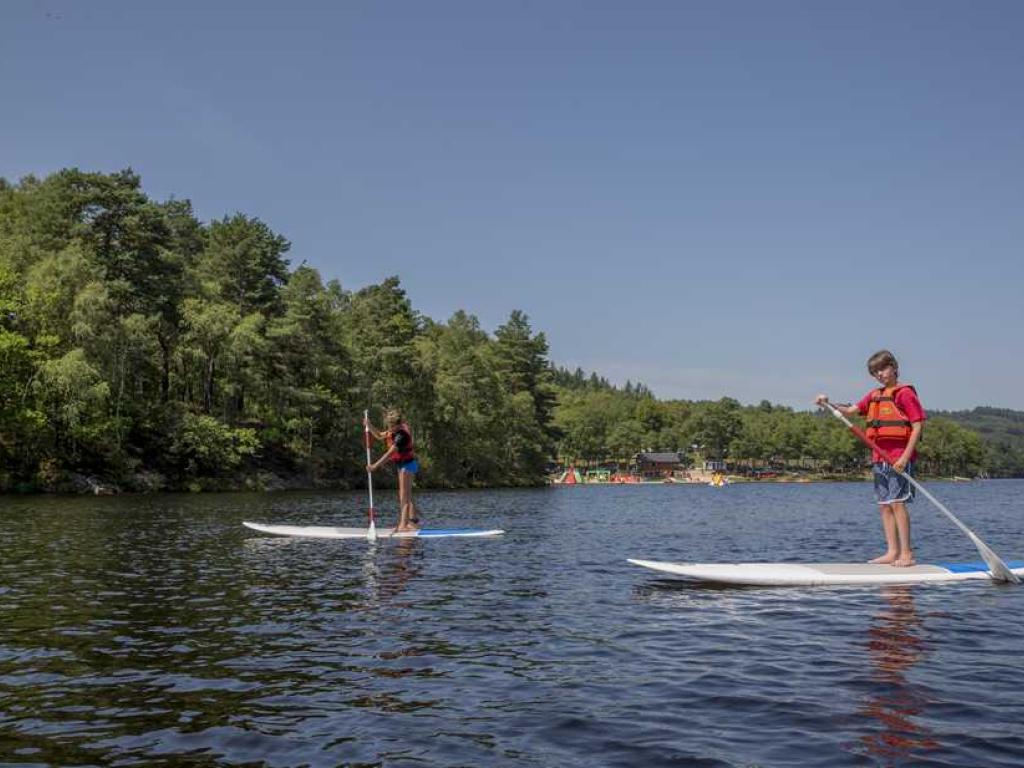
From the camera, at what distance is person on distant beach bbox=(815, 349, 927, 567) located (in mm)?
14578

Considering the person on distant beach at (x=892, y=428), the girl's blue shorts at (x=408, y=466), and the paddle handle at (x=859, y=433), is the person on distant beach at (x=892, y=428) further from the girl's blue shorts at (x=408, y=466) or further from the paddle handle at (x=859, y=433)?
the girl's blue shorts at (x=408, y=466)

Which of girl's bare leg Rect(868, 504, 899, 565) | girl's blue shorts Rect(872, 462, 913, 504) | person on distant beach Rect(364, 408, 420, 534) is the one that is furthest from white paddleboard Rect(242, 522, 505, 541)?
girl's blue shorts Rect(872, 462, 913, 504)

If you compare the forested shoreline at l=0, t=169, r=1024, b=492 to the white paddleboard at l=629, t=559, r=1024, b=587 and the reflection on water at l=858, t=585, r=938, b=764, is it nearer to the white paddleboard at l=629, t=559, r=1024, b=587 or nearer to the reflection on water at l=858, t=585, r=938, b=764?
the white paddleboard at l=629, t=559, r=1024, b=587

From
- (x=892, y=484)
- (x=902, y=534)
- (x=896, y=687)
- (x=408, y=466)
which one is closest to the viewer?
(x=896, y=687)

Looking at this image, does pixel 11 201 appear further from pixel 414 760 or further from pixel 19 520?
pixel 414 760

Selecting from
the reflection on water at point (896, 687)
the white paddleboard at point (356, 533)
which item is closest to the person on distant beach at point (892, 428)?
the reflection on water at point (896, 687)

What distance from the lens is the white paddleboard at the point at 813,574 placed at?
14867 mm

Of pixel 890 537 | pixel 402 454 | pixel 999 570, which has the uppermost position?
pixel 402 454

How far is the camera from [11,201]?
88.2 m

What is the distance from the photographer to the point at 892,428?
14820 mm

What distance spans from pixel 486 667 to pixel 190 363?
65.7m

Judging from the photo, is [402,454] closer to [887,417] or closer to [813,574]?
[813,574]

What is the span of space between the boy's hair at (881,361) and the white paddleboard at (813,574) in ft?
11.9

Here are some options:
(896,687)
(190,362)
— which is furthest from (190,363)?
(896,687)
